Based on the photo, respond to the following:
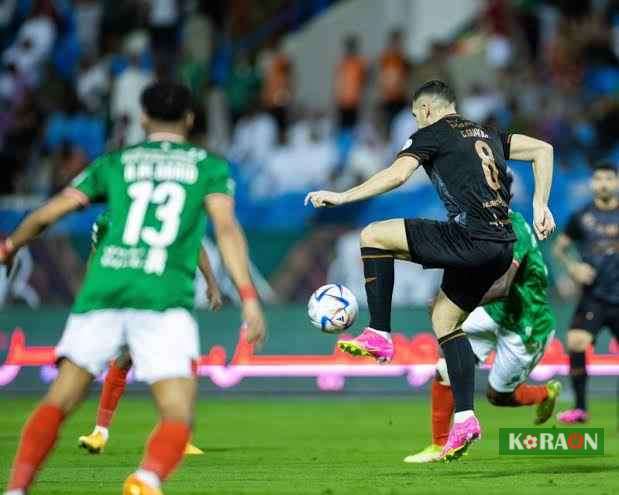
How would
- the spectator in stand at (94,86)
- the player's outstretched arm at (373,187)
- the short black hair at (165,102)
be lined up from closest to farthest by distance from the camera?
1. the short black hair at (165,102)
2. the player's outstretched arm at (373,187)
3. the spectator in stand at (94,86)

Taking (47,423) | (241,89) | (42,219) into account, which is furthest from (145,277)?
(241,89)

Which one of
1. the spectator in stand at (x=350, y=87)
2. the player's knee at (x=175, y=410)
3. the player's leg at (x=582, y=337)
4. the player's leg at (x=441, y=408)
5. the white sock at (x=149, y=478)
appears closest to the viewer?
the white sock at (x=149, y=478)

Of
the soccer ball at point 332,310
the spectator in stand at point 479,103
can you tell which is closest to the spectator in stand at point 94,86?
the spectator in stand at point 479,103

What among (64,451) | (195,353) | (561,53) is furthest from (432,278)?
(195,353)

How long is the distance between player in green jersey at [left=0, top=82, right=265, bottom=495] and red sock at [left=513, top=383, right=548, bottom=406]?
4927 mm

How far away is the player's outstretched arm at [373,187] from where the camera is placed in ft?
30.8

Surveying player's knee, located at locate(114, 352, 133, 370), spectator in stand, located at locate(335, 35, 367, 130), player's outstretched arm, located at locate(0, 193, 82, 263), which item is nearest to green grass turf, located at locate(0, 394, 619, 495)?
player's knee, located at locate(114, 352, 133, 370)

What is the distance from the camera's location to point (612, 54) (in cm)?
2262

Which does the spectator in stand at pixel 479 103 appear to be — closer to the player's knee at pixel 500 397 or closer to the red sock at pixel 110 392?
the player's knee at pixel 500 397

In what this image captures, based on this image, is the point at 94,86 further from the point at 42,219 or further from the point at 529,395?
the point at 42,219

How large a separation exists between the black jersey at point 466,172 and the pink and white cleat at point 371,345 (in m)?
0.88

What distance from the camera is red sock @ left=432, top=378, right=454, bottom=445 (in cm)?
1109

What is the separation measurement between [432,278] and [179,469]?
950 cm

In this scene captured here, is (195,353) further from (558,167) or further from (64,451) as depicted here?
(558,167)
